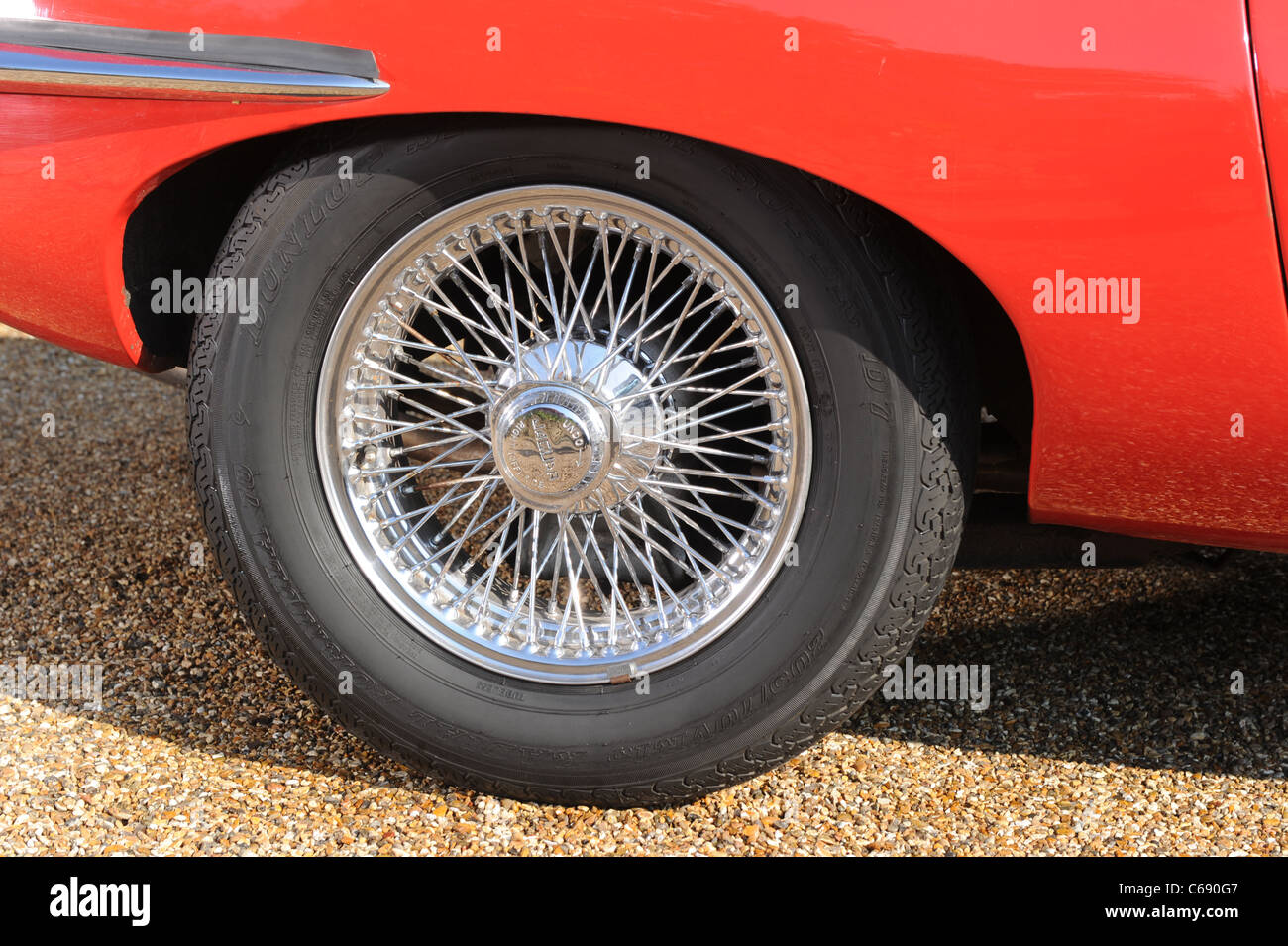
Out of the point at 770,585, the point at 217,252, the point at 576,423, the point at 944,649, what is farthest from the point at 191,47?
the point at 944,649

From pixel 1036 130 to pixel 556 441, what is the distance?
0.97 meters

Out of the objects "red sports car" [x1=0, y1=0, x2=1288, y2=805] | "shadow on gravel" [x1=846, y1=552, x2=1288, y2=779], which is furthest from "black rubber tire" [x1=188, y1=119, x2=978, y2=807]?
"shadow on gravel" [x1=846, y1=552, x2=1288, y2=779]

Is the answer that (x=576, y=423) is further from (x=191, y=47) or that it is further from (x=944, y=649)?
(x=944, y=649)

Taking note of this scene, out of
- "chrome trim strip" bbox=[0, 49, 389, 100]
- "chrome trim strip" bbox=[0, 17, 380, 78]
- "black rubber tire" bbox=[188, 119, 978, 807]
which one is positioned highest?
"chrome trim strip" bbox=[0, 17, 380, 78]

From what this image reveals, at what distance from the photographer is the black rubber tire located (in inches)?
79.6

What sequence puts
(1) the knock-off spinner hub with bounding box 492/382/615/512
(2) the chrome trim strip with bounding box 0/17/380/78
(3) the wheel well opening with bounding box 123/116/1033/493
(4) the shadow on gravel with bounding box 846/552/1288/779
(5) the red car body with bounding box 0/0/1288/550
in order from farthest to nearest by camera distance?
(4) the shadow on gravel with bounding box 846/552/1288/779 → (1) the knock-off spinner hub with bounding box 492/382/615/512 → (3) the wheel well opening with bounding box 123/116/1033/493 → (2) the chrome trim strip with bounding box 0/17/380/78 → (5) the red car body with bounding box 0/0/1288/550

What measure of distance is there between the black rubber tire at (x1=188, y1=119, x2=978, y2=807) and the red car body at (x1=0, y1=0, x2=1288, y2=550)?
0.42 feet

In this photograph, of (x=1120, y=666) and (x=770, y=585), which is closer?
(x=770, y=585)

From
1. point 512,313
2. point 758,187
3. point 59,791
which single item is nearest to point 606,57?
point 758,187

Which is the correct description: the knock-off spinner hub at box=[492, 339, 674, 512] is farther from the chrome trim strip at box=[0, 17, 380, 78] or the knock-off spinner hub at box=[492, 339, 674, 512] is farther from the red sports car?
the chrome trim strip at box=[0, 17, 380, 78]

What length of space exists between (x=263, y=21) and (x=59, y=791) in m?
1.50

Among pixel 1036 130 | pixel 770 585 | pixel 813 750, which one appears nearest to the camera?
pixel 1036 130

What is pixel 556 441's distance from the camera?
87.9 inches
